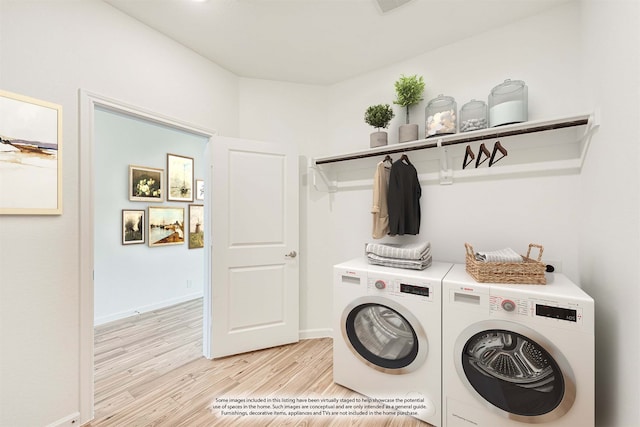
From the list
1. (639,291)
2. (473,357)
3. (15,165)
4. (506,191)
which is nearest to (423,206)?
(506,191)

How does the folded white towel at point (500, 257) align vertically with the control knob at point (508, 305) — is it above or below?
above

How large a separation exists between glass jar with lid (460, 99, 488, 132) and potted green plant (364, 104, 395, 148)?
1.82ft

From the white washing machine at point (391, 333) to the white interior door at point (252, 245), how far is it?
80 centimetres

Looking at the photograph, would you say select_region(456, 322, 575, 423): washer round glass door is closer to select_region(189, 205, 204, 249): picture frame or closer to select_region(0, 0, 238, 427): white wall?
select_region(0, 0, 238, 427): white wall

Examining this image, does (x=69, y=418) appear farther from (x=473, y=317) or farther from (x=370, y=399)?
(x=473, y=317)

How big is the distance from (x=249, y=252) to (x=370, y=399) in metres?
1.48

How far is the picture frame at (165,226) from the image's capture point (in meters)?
3.59

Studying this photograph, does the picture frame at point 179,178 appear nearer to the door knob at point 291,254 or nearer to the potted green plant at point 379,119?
the door knob at point 291,254

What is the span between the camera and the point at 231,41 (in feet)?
7.08

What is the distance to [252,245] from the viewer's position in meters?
2.52

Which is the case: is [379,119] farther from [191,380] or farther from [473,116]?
[191,380]

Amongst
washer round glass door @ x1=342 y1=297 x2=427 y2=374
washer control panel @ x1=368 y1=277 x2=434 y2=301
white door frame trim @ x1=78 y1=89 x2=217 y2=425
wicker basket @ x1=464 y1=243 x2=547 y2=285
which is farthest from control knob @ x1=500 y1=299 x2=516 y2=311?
white door frame trim @ x1=78 y1=89 x2=217 y2=425

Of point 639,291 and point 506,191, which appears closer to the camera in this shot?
point 639,291

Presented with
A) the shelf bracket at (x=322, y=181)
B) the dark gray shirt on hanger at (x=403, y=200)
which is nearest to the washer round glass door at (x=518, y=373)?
the dark gray shirt on hanger at (x=403, y=200)
